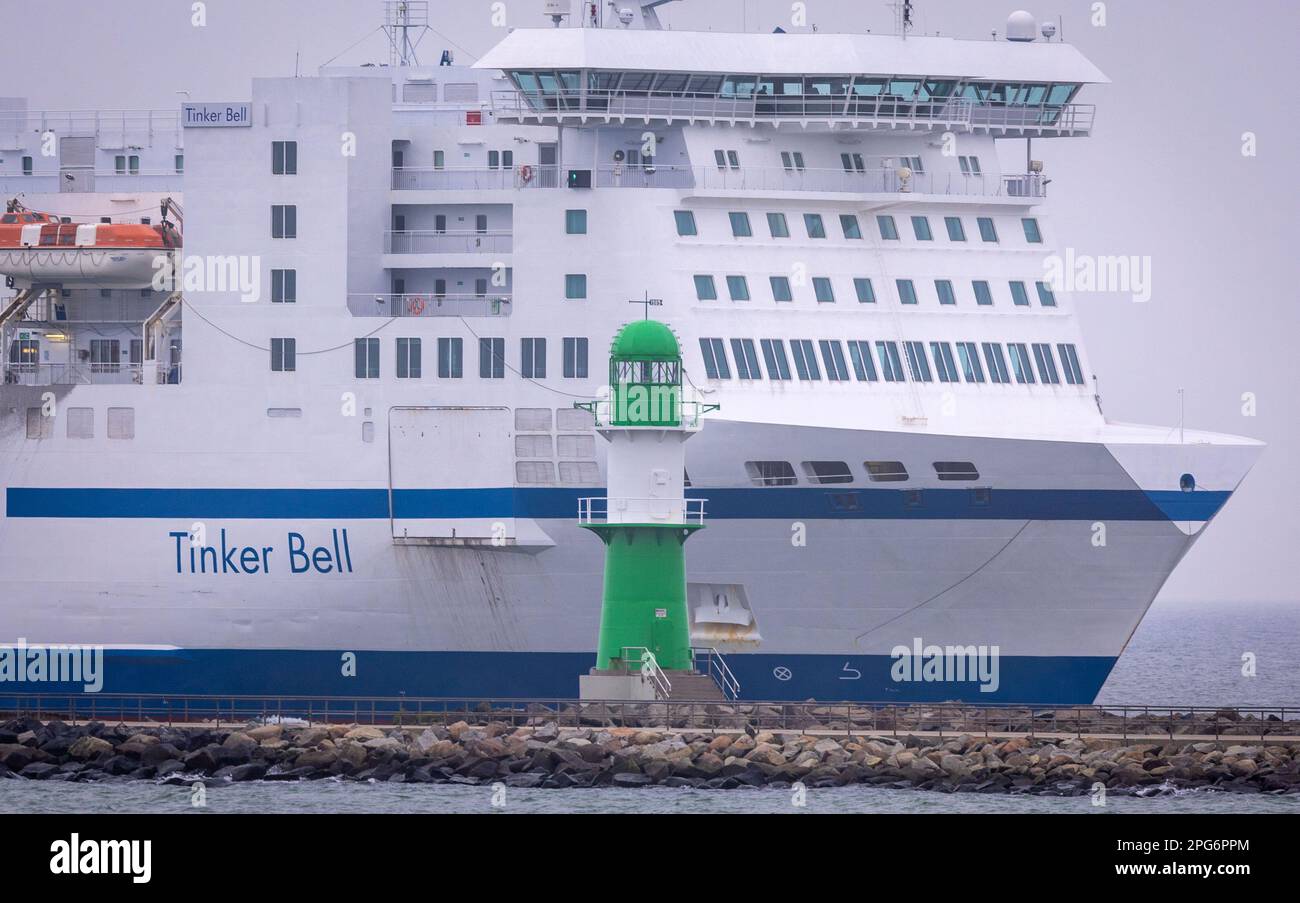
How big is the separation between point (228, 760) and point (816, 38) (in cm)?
1714

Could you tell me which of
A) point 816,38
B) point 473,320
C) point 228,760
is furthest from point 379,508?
point 816,38

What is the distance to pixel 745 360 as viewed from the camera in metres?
45.2

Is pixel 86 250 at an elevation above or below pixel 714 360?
above

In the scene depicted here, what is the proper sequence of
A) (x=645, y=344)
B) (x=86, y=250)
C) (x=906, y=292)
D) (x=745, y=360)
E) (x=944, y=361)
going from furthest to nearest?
(x=86, y=250) < (x=906, y=292) < (x=944, y=361) < (x=745, y=360) < (x=645, y=344)

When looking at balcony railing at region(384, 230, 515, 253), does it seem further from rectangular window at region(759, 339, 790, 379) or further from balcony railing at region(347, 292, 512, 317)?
rectangular window at region(759, 339, 790, 379)

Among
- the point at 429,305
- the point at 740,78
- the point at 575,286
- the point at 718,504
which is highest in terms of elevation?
the point at 740,78

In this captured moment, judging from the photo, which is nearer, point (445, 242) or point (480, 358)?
point (480, 358)

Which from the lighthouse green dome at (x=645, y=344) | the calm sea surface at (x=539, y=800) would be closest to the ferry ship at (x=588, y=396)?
the lighthouse green dome at (x=645, y=344)

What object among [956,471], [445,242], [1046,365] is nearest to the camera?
[956,471]

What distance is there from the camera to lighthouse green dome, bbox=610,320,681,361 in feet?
127

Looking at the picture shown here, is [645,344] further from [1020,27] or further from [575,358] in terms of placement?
[1020,27]

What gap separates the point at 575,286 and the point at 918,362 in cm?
626

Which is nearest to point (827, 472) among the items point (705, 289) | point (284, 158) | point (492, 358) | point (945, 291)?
point (705, 289)

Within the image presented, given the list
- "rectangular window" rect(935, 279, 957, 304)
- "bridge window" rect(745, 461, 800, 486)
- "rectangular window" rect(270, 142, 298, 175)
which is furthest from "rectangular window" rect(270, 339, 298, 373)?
"rectangular window" rect(935, 279, 957, 304)
